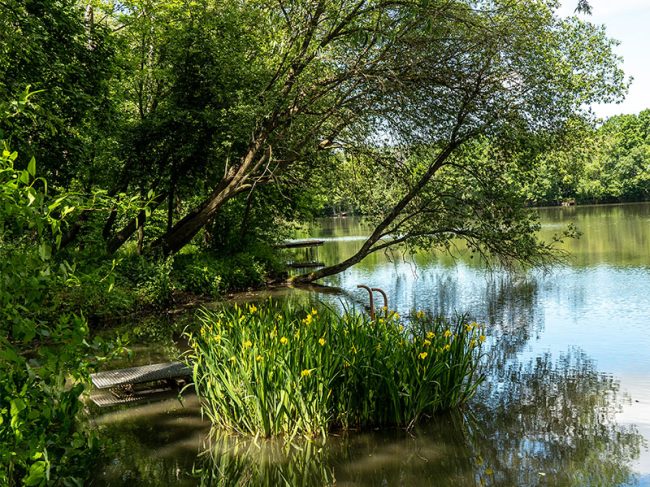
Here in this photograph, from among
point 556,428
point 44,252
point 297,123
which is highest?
point 297,123

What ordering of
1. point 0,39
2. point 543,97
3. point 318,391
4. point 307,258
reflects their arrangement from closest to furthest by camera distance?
point 318,391, point 0,39, point 543,97, point 307,258

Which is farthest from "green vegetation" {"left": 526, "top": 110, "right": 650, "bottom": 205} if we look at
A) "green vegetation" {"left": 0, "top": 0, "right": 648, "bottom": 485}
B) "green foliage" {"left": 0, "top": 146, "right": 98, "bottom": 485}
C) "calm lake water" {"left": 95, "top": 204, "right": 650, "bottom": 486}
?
"green foliage" {"left": 0, "top": 146, "right": 98, "bottom": 485}

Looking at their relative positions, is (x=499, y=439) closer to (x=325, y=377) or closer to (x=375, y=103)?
(x=325, y=377)

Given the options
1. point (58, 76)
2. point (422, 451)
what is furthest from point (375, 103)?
point (422, 451)

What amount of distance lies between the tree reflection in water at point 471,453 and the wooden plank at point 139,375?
1.76 meters

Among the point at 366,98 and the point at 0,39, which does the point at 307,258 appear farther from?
the point at 0,39

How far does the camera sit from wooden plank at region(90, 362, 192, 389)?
7262 mm

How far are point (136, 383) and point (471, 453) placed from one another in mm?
4145

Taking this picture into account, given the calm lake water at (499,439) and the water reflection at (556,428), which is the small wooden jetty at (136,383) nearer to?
the calm lake water at (499,439)

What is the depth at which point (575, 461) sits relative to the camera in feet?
16.5

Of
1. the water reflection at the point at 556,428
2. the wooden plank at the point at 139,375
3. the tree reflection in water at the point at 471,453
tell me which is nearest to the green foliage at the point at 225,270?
the wooden plank at the point at 139,375

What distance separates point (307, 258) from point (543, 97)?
54.4 feet

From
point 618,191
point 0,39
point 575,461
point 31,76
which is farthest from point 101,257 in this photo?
point 618,191

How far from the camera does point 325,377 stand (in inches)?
216
